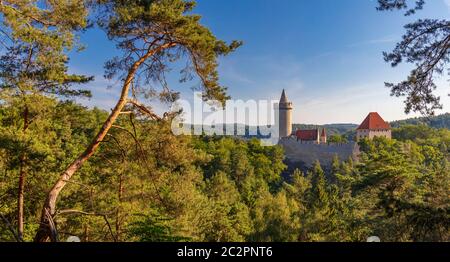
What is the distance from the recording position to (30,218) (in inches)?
428

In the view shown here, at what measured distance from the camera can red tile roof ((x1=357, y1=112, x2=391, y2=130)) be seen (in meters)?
65.1

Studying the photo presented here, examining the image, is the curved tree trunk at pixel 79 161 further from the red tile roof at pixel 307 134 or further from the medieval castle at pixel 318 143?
the red tile roof at pixel 307 134

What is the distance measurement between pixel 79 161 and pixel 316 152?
2109 inches

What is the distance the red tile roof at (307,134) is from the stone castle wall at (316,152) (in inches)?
407

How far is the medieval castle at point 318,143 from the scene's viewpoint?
54062 millimetres

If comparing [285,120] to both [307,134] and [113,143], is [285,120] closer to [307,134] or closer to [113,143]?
[307,134]

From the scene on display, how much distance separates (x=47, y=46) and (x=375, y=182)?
1311cm

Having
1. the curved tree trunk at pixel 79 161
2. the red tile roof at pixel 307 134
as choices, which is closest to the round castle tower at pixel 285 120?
the red tile roof at pixel 307 134

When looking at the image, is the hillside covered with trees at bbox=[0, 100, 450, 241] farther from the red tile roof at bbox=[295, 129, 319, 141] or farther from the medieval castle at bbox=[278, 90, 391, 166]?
the red tile roof at bbox=[295, 129, 319, 141]

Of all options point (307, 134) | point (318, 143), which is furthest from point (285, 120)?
point (318, 143)

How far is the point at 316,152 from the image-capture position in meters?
56.4

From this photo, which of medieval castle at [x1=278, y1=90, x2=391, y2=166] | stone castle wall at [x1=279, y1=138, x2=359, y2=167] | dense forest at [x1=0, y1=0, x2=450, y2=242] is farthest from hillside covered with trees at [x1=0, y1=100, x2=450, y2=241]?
medieval castle at [x1=278, y1=90, x2=391, y2=166]
